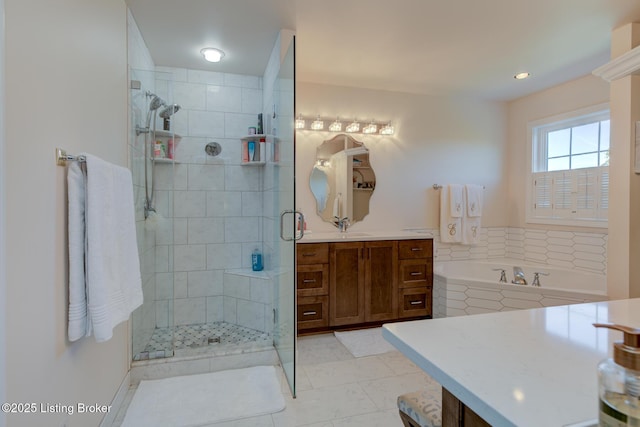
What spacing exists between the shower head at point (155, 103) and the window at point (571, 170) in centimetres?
411

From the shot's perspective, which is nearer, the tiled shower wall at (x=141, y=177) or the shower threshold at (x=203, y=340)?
the tiled shower wall at (x=141, y=177)

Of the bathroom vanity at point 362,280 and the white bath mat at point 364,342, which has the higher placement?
the bathroom vanity at point 362,280

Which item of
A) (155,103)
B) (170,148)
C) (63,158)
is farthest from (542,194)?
(63,158)

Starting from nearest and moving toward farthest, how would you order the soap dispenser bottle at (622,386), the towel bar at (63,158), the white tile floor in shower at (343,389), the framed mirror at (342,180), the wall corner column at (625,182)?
the soap dispenser bottle at (622,386), the towel bar at (63,158), the white tile floor in shower at (343,389), the wall corner column at (625,182), the framed mirror at (342,180)

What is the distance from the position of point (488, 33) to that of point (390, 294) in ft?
8.00

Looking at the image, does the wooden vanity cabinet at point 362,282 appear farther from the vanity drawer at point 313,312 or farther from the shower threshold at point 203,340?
the shower threshold at point 203,340

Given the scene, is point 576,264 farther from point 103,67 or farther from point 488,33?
point 103,67

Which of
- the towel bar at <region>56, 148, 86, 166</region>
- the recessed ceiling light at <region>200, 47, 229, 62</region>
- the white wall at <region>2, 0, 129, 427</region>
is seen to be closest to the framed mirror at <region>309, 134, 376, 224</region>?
the recessed ceiling light at <region>200, 47, 229, 62</region>

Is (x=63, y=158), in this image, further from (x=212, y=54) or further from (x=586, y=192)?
(x=586, y=192)

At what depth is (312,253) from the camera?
9.93 feet

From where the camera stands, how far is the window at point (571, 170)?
3.23 meters

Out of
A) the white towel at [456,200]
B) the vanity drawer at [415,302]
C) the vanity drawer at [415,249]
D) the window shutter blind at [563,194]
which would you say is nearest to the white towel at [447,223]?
the white towel at [456,200]

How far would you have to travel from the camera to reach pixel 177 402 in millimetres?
2016

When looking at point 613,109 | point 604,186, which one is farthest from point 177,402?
point 604,186
